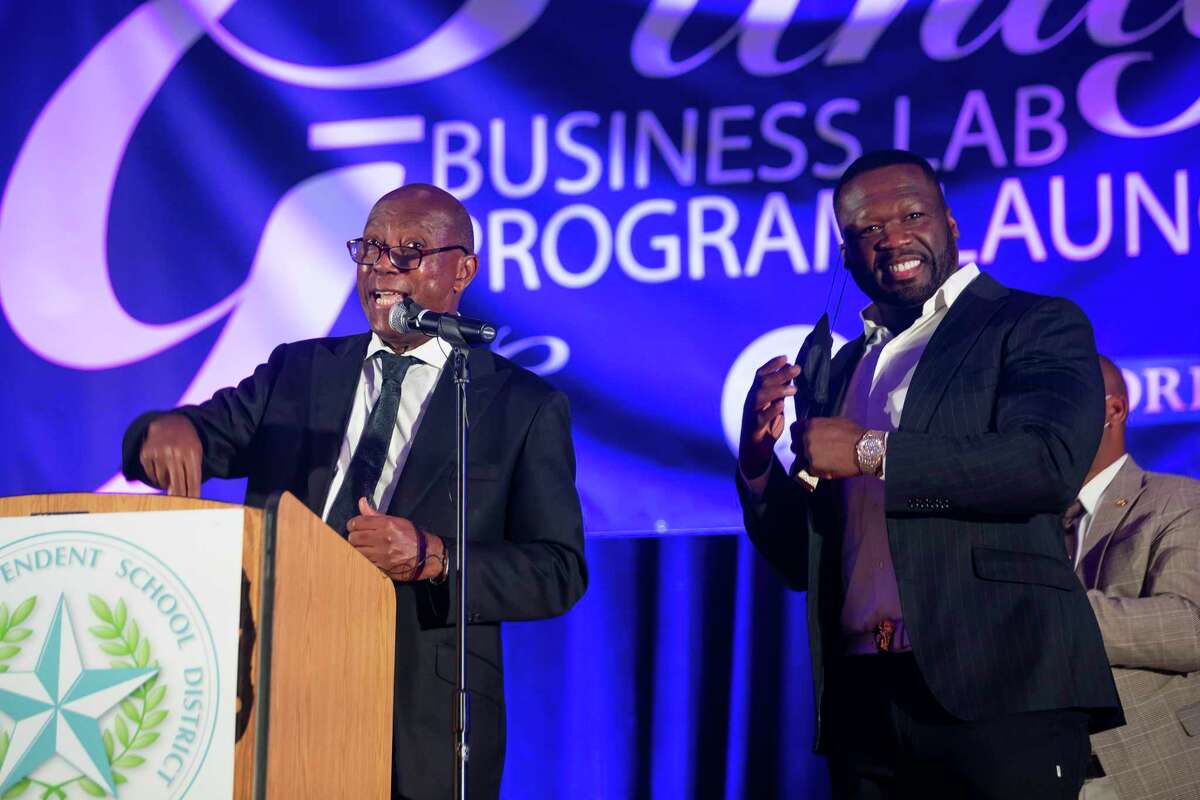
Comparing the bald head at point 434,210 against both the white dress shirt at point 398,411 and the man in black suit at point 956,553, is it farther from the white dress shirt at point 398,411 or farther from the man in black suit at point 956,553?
the man in black suit at point 956,553

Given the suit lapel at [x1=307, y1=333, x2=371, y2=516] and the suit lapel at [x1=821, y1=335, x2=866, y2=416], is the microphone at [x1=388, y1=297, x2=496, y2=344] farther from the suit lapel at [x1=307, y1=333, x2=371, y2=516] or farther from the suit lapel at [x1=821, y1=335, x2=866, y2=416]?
the suit lapel at [x1=821, y1=335, x2=866, y2=416]

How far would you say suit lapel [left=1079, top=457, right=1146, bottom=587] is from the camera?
141 inches

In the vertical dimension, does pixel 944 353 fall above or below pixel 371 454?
above

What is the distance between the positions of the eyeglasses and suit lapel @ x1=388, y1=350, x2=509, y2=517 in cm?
29

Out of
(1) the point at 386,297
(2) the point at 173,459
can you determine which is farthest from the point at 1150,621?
(2) the point at 173,459

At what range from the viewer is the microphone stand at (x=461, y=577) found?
2463mm

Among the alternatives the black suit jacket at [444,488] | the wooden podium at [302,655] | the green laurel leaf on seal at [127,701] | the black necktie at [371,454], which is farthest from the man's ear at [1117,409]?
the green laurel leaf on seal at [127,701]

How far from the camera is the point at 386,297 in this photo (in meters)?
3.36

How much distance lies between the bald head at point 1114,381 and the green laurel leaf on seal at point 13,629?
2.69 metres

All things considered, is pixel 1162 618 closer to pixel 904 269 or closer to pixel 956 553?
pixel 956 553

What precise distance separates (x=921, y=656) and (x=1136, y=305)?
1511mm

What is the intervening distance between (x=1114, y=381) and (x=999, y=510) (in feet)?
3.70

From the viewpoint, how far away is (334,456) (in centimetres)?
318

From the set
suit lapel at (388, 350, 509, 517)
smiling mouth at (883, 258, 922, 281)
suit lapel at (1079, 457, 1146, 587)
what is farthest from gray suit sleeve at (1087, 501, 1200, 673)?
suit lapel at (388, 350, 509, 517)
